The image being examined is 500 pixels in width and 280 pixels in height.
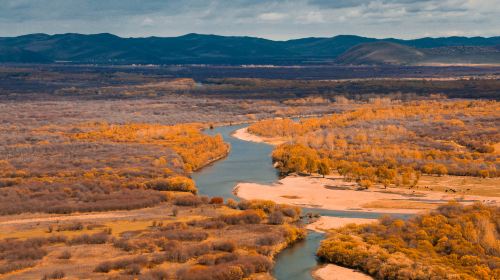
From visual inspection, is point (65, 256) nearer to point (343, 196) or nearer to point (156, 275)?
point (156, 275)

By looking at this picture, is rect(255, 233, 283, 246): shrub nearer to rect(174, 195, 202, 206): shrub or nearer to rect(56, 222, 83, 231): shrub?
rect(174, 195, 202, 206): shrub

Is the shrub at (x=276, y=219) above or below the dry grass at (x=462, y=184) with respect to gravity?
above

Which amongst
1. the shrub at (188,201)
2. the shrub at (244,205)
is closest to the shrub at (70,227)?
the shrub at (188,201)

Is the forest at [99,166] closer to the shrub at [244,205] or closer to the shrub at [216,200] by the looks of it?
the shrub at [216,200]

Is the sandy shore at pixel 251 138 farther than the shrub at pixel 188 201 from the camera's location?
Yes

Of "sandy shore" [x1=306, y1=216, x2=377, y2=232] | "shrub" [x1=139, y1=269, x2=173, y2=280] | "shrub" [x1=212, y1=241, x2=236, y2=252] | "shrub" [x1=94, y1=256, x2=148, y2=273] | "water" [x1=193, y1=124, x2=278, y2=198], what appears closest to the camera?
"shrub" [x1=139, y1=269, x2=173, y2=280]

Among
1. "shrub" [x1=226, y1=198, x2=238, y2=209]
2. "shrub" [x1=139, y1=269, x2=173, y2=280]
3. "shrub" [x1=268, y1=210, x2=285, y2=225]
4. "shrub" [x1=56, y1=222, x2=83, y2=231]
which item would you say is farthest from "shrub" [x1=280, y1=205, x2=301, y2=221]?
"shrub" [x1=139, y1=269, x2=173, y2=280]
